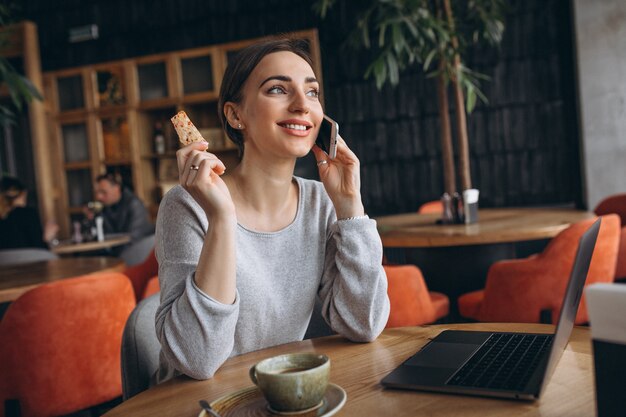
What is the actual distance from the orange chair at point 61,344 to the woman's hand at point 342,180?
3.39 ft

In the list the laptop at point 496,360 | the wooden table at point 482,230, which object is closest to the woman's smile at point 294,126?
the laptop at point 496,360

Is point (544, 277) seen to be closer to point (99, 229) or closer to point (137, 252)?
point (137, 252)

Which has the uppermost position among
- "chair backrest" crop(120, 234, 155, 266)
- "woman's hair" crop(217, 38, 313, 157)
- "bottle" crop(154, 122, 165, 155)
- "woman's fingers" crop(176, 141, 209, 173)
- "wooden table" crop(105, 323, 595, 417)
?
"bottle" crop(154, 122, 165, 155)

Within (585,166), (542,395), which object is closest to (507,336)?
(542,395)

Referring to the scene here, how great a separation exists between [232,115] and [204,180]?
43 centimetres

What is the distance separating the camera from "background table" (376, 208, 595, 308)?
9.19 feet

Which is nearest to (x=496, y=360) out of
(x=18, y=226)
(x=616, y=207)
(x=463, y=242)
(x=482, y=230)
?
(x=463, y=242)

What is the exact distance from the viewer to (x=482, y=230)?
2.94 meters

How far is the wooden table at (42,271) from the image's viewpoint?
2439mm

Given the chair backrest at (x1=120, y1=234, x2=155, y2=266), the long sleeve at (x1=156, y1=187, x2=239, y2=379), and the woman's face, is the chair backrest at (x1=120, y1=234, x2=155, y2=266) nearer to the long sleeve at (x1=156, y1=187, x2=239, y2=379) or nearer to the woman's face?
the woman's face

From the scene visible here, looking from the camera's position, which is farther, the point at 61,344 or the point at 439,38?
the point at 439,38

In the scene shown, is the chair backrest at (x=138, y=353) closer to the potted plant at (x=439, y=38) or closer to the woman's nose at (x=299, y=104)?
the woman's nose at (x=299, y=104)

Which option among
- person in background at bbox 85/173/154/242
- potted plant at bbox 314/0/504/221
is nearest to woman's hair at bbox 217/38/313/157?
potted plant at bbox 314/0/504/221

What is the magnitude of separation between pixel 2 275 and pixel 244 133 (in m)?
2.03
